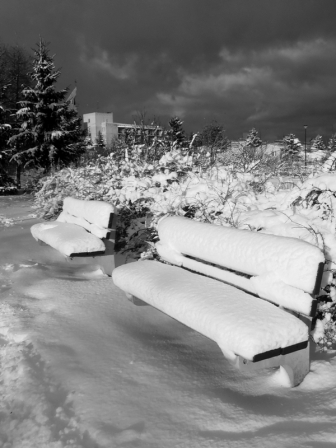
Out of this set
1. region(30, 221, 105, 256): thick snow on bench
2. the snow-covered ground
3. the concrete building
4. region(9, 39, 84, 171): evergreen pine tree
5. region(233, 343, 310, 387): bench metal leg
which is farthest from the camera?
the concrete building

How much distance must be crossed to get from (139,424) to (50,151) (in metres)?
19.2

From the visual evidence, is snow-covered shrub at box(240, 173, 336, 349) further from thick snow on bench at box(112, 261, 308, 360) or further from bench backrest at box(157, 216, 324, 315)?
thick snow on bench at box(112, 261, 308, 360)

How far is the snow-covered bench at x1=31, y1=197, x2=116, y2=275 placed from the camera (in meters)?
3.75

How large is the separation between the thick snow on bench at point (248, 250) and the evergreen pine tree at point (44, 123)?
1757 cm

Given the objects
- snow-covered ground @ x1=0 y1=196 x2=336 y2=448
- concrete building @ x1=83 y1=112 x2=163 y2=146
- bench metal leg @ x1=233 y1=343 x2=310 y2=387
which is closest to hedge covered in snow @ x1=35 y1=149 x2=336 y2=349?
bench metal leg @ x1=233 y1=343 x2=310 y2=387

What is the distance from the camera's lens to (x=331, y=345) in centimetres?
255

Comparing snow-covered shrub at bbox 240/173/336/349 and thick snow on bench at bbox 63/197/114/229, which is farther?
thick snow on bench at bbox 63/197/114/229

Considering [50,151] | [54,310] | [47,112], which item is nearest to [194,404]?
[54,310]

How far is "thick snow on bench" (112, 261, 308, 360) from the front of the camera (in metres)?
1.74

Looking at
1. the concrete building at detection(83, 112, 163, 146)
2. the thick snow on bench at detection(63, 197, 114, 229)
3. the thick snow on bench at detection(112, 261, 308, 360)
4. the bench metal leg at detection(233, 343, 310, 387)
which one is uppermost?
the concrete building at detection(83, 112, 163, 146)

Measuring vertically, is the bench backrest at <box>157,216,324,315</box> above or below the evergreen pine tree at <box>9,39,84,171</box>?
below

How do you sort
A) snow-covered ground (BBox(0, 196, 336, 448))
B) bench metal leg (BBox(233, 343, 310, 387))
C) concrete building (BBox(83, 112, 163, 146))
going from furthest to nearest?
concrete building (BBox(83, 112, 163, 146)), bench metal leg (BBox(233, 343, 310, 387)), snow-covered ground (BBox(0, 196, 336, 448))

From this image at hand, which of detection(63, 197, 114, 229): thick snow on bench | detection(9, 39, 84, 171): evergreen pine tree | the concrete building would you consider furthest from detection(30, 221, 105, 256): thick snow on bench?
the concrete building

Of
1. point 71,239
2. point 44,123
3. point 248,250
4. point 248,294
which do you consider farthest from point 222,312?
point 44,123
